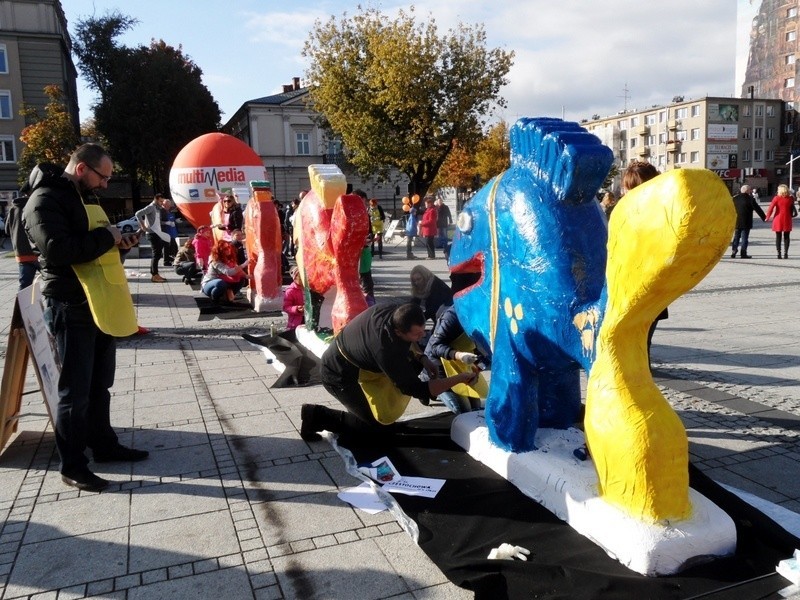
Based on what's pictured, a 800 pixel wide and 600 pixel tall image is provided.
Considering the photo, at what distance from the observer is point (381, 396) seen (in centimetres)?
443

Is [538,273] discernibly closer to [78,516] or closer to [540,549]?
[540,549]

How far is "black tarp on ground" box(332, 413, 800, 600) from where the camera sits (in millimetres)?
2645

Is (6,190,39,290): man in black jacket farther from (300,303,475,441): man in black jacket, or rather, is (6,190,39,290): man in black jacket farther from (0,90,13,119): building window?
(0,90,13,119): building window

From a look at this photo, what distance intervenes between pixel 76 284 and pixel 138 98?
34197 mm

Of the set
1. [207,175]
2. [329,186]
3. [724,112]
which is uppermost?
[724,112]

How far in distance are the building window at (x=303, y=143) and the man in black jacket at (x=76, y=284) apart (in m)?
41.8

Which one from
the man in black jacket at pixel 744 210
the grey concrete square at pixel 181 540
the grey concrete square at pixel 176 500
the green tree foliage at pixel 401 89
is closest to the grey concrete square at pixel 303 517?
the grey concrete square at pixel 181 540

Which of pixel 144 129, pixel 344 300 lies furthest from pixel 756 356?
pixel 144 129

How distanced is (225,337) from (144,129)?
29977 millimetres

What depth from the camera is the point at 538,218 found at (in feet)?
11.1

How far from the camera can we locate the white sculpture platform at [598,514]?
2.73 meters

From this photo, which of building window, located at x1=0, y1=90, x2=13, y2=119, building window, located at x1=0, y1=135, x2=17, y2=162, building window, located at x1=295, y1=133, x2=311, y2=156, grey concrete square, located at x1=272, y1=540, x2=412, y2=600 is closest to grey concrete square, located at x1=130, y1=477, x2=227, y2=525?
grey concrete square, located at x1=272, y1=540, x2=412, y2=600

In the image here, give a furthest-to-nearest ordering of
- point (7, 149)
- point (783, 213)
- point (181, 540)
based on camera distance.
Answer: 1. point (7, 149)
2. point (783, 213)
3. point (181, 540)

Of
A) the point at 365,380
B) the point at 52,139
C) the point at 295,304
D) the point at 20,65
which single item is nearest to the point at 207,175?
the point at 295,304
